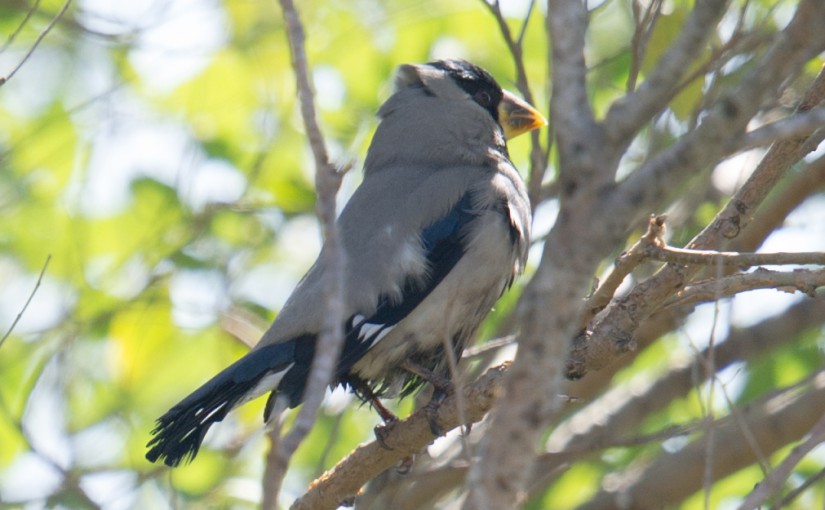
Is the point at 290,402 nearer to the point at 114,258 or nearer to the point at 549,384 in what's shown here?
the point at 549,384

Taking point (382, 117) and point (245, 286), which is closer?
point (382, 117)

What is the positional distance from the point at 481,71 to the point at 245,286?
5.80 ft

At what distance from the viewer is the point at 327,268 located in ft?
7.38

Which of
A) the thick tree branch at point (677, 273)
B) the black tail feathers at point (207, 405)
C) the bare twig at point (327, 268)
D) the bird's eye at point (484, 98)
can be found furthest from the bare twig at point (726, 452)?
the bare twig at point (327, 268)

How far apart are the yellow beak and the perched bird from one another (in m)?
0.10

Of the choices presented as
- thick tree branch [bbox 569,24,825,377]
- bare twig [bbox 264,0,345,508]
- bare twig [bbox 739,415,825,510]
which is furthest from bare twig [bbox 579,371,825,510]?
bare twig [bbox 264,0,345,508]

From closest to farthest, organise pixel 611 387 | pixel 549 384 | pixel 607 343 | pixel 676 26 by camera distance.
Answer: pixel 549 384, pixel 607 343, pixel 676 26, pixel 611 387

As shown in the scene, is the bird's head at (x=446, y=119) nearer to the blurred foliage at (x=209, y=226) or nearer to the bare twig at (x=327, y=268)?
the blurred foliage at (x=209, y=226)

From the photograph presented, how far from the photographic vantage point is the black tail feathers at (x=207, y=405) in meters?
4.09

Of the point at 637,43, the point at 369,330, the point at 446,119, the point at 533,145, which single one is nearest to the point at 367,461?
the point at 369,330

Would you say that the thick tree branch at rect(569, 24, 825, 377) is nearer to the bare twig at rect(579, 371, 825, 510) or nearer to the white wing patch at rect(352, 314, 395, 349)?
the white wing patch at rect(352, 314, 395, 349)

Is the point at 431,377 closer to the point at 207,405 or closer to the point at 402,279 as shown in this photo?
the point at 402,279

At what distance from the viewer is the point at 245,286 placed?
21.2ft

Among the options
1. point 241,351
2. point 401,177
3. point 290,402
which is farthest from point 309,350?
point 241,351
